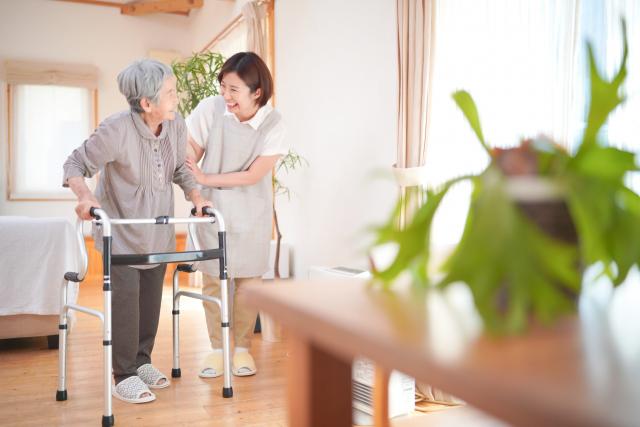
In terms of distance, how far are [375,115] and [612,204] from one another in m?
2.71

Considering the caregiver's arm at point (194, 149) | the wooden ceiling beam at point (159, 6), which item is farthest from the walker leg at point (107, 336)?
the wooden ceiling beam at point (159, 6)

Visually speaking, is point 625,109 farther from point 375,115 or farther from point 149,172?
point 149,172

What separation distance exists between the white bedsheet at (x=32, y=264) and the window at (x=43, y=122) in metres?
3.83

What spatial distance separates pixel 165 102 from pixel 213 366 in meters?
1.24

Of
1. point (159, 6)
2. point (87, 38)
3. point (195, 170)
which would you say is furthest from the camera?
point (87, 38)

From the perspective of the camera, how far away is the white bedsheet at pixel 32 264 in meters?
3.26

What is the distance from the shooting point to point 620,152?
0.62 m

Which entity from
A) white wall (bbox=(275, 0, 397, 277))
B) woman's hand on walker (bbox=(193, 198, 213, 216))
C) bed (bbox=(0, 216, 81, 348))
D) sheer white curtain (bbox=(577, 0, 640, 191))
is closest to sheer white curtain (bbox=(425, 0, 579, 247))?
sheer white curtain (bbox=(577, 0, 640, 191))

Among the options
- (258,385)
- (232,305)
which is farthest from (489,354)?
(232,305)

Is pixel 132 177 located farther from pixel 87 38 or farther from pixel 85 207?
pixel 87 38

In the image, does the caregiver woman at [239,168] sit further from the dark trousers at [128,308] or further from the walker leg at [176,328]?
the dark trousers at [128,308]

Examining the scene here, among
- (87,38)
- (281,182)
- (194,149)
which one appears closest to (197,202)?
(194,149)

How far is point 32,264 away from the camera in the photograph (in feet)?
10.9

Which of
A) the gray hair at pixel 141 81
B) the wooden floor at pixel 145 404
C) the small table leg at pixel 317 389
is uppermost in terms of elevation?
the gray hair at pixel 141 81
